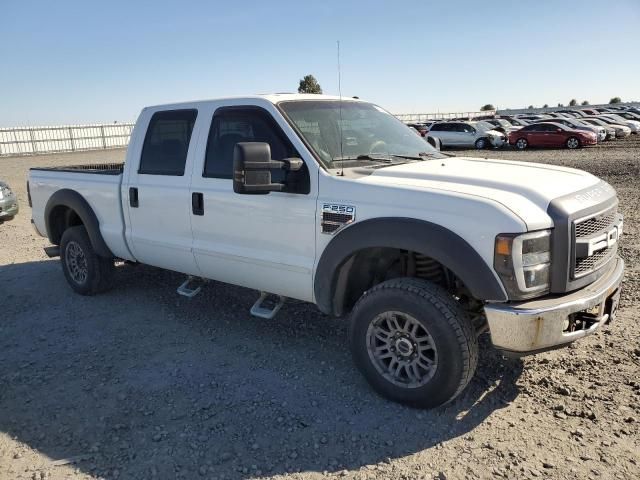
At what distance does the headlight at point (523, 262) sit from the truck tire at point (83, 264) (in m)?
4.42

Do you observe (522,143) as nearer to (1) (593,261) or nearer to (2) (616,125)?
(2) (616,125)

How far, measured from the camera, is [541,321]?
9.71 feet

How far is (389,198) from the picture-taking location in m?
3.39

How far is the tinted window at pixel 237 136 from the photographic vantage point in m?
4.04

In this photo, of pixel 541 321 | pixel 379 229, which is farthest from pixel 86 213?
pixel 541 321

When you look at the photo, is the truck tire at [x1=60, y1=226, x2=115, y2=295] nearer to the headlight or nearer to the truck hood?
the truck hood

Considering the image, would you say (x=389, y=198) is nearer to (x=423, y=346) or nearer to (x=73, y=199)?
(x=423, y=346)

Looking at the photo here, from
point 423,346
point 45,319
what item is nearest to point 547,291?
point 423,346

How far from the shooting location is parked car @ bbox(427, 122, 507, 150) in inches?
1116

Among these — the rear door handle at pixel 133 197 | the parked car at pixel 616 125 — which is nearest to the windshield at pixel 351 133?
the rear door handle at pixel 133 197

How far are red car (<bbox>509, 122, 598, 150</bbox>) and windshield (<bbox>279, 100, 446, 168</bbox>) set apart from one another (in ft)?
79.0

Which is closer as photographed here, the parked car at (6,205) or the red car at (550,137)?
the parked car at (6,205)

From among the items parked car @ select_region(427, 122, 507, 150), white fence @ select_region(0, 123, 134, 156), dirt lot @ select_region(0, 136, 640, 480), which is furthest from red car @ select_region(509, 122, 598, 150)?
dirt lot @ select_region(0, 136, 640, 480)

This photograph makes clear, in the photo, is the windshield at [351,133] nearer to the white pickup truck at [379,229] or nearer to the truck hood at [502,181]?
the white pickup truck at [379,229]
